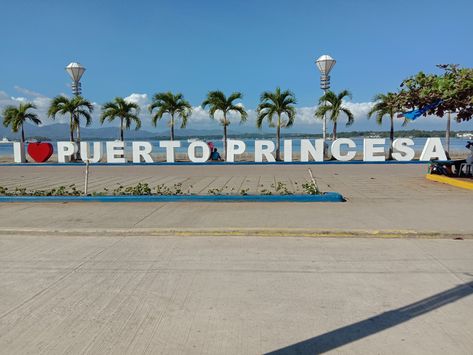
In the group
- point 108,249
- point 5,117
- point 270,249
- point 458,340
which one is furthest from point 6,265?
point 5,117

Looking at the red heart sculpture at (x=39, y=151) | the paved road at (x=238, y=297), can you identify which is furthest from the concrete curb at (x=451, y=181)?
the red heart sculpture at (x=39, y=151)

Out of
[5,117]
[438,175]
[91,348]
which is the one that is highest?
[5,117]

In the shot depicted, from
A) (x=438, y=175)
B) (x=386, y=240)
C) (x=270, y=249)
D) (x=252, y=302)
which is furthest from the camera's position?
(x=438, y=175)

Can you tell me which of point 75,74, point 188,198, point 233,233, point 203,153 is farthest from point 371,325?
point 75,74

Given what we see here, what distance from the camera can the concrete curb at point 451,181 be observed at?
1158cm

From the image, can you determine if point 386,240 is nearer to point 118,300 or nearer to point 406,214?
point 406,214

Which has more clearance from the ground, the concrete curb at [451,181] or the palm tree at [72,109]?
the palm tree at [72,109]

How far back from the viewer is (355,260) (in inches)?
210

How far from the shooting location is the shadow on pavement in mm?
3152

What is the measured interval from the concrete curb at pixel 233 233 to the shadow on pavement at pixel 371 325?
90.4 inches

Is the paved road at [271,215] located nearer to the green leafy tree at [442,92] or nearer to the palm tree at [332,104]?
the green leafy tree at [442,92]

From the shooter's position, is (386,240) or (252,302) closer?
(252,302)

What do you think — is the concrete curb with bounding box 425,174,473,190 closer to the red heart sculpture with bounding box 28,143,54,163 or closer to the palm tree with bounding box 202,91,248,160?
the palm tree with bounding box 202,91,248,160

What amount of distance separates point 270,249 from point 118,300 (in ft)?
8.35
